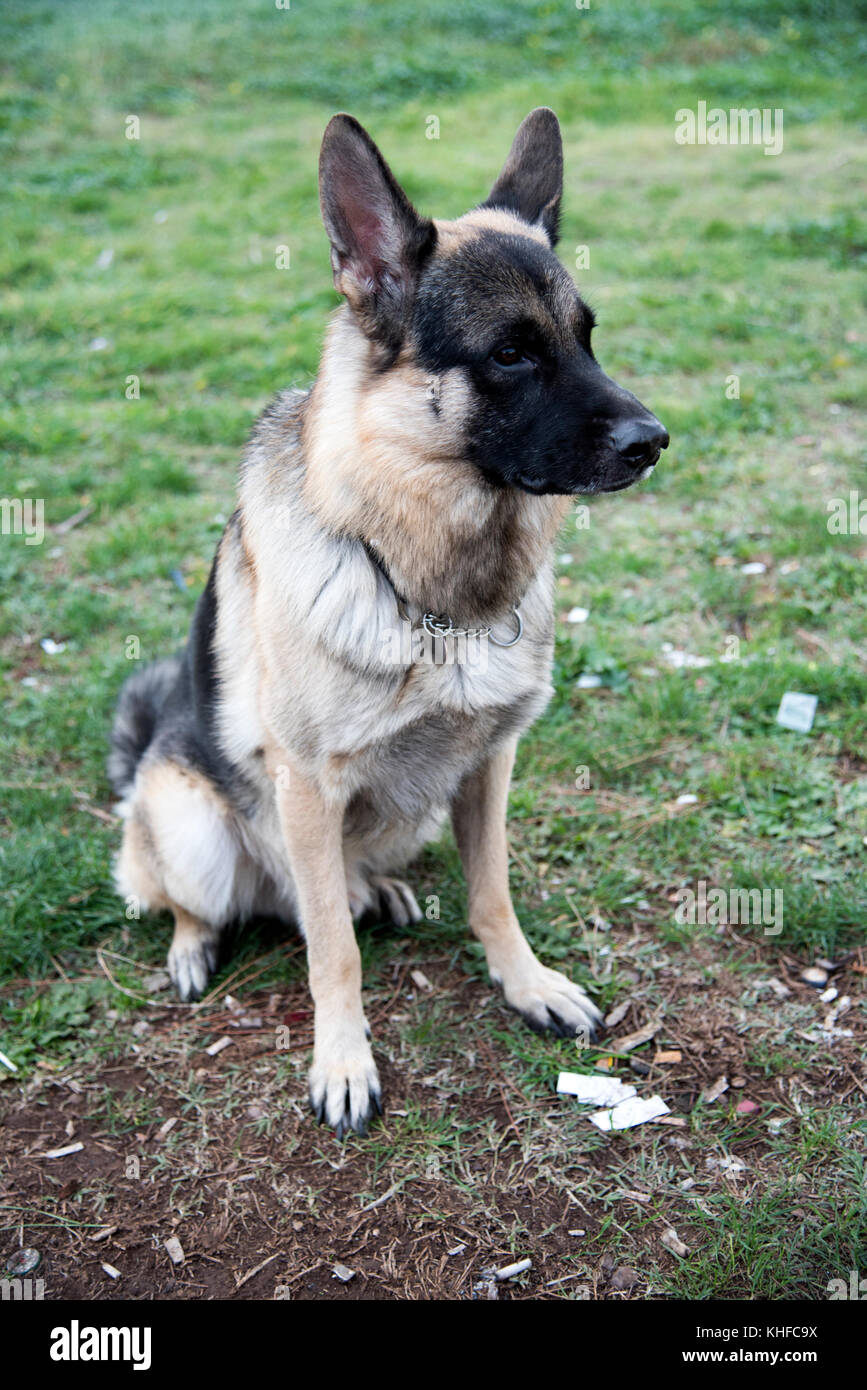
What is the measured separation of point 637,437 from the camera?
8.01 feet

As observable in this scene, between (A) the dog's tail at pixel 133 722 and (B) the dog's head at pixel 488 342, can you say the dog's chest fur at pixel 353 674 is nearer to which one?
(B) the dog's head at pixel 488 342

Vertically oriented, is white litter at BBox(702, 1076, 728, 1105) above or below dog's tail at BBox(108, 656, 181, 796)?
below

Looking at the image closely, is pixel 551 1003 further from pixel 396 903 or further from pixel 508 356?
pixel 508 356

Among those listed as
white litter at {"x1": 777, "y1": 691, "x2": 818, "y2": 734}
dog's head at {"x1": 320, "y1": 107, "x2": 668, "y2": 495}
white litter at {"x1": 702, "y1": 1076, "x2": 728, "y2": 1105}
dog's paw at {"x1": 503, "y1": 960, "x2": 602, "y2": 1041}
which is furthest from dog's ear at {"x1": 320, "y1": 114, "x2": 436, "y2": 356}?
white litter at {"x1": 777, "y1": 691, "x2": 818, "y2": 734}

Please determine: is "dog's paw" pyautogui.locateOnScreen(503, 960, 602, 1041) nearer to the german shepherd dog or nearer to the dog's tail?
the german shepherd dog

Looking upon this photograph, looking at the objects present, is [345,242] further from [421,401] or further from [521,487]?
[521,487]

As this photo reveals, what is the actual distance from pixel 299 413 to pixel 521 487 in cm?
76

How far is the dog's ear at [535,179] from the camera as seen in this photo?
287cm

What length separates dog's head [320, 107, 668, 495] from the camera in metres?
2.47

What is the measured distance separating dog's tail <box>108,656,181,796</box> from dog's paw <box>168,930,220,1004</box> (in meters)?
0.68

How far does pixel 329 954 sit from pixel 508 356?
1.63m

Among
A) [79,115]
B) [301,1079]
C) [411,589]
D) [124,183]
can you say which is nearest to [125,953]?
[301,1079]

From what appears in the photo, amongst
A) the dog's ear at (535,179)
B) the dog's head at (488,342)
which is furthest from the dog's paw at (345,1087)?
the dog's ear at (535,179)

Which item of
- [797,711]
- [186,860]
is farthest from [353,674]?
[797,711]
